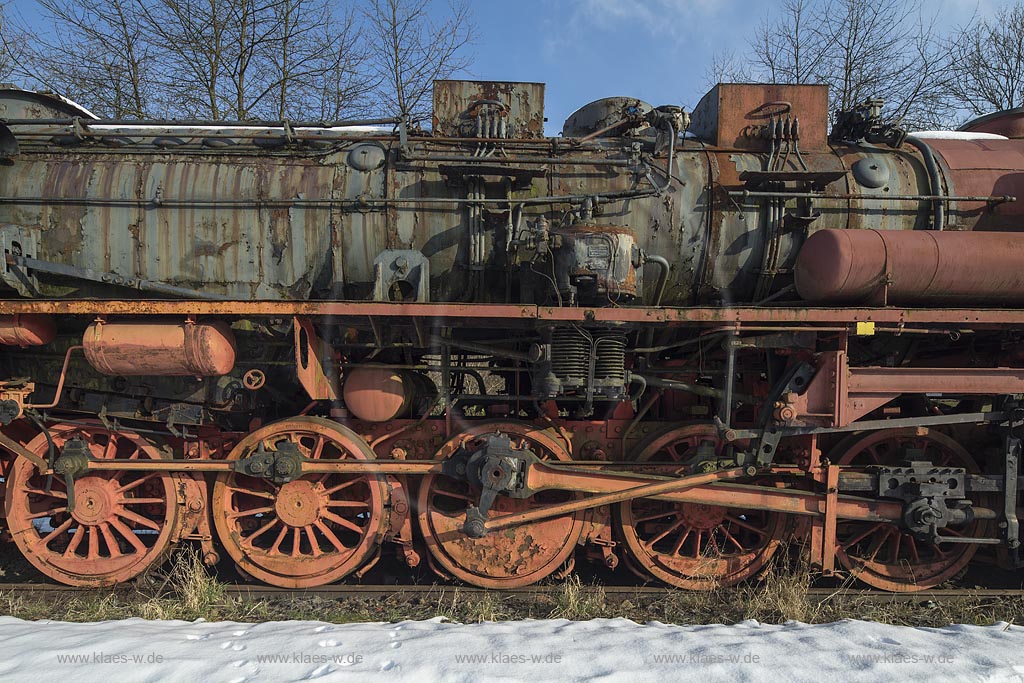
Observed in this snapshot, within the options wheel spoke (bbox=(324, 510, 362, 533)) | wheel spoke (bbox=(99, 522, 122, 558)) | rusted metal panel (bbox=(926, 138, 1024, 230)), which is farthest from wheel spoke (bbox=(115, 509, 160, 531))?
rusted metal panel (bbox=(926, 138, 1024, 230))

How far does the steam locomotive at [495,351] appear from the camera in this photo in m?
4.33

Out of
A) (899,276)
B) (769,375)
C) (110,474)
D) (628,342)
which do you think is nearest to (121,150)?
(110,474)

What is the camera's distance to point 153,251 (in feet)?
15.1

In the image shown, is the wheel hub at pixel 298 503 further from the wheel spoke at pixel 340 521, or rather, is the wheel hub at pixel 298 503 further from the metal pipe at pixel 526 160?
the metal pipe at pixel 526 160

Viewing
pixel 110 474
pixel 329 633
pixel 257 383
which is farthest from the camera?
pixel 110 474

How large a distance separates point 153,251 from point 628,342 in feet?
12.5

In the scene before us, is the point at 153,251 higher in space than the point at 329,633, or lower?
higher

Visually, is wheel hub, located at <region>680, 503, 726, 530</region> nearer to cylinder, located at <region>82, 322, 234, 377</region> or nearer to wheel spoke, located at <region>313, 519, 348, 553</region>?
wheel spoke, located at <region>313, 519, 348, 553</region>

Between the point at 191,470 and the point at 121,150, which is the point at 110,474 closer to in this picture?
the point at 191,470

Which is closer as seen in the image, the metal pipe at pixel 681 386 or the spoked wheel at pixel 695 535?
the metal pipe at pixel 681 386

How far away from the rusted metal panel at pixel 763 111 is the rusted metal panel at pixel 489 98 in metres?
1.56

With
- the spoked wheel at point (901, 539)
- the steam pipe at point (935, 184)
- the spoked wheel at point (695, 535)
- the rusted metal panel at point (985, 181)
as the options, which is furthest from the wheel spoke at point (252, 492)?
the rusted metal panel at point (985, 181)

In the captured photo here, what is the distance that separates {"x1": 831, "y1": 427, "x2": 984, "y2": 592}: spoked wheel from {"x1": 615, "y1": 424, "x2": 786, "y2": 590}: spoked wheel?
2.16 ft

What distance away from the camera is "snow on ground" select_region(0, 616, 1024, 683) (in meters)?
3.30
